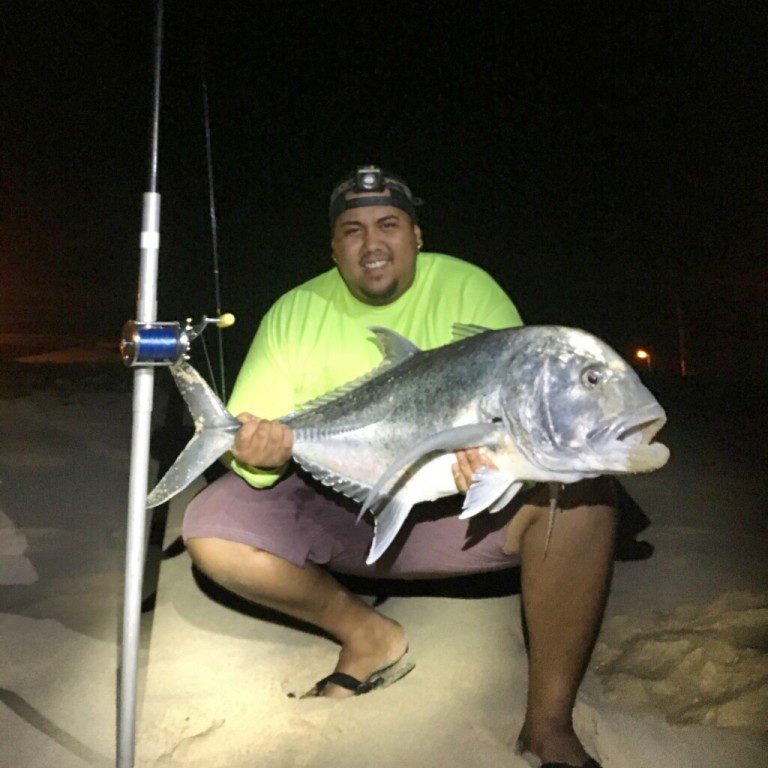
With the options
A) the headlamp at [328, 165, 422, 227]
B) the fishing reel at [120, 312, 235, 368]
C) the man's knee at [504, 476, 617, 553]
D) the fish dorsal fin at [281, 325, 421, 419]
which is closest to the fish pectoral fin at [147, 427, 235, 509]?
the fish dorsal fin at [281, 325, 421, 419]

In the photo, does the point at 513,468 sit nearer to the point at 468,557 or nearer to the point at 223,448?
the point at 468,557

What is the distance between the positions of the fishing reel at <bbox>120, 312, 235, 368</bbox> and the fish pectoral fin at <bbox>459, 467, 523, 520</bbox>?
84 centimetres

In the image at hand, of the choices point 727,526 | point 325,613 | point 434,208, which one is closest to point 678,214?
point 434,208

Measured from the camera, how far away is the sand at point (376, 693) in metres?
1.97

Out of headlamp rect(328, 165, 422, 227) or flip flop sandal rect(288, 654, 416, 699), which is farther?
headlamp rect(328, 165, 422, 227)

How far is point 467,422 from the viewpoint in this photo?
201 centimetres

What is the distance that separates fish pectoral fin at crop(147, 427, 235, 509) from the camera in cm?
208

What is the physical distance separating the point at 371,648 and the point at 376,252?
4.64 feet

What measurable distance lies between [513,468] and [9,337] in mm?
13167

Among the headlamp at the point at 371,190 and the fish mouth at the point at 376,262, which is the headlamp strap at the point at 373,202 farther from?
the fish mouth at the point at 376,262

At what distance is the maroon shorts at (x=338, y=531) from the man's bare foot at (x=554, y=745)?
0.54 metres

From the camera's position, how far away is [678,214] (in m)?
28.1

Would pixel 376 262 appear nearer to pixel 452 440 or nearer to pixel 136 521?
pixel 452 440

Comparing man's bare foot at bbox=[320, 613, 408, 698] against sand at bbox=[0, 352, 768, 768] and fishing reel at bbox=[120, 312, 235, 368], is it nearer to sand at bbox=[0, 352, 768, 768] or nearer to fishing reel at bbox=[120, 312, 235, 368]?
sand at bbox=[0, 352, 768, 768]
